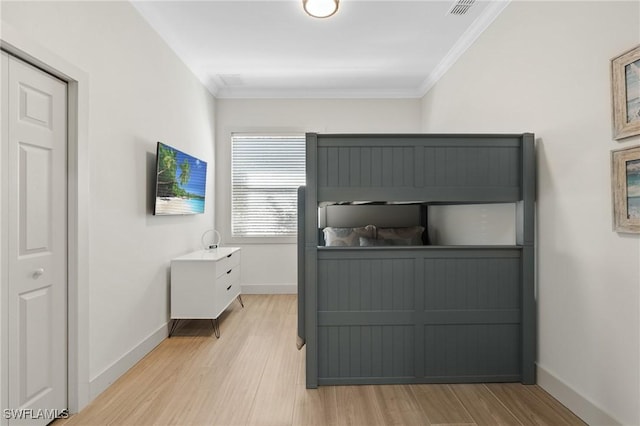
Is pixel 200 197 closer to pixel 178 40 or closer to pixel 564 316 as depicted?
pixel 178 40

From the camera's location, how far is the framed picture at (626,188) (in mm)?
1646

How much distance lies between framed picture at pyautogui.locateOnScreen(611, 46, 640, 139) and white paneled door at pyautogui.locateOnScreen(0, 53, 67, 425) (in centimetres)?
292

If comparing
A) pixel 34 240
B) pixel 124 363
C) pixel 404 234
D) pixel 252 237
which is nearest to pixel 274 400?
pixel 124 363

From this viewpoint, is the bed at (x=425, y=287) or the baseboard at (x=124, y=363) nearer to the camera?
the baseboard at (x=124, y=363)

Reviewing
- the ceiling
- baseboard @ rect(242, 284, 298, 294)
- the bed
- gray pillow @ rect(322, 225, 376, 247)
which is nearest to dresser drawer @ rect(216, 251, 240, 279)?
baseboard @ rect(242, 284, 298, 294)

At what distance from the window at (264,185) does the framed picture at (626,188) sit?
3.79 metres

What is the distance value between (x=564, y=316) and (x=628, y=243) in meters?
0.66

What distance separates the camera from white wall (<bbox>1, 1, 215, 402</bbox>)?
217 centimetres

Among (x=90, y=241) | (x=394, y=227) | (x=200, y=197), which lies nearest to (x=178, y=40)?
(x=200, y=197)

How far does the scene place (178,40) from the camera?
3518mm

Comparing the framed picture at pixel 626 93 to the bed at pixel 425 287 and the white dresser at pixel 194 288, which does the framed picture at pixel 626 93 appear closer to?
the bed at pixel 425 287

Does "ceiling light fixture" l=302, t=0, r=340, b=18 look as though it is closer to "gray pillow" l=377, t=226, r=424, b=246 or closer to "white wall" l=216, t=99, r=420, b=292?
"white wall" l=216, t=99, r=420, b=292

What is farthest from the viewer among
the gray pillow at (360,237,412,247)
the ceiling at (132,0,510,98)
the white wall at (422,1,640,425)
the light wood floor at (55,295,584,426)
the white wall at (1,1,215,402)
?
the gray pillow at (360,237,412,247)

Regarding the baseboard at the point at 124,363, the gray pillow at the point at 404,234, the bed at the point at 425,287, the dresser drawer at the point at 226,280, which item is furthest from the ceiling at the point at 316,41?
the baseboard at the point at 124,363
